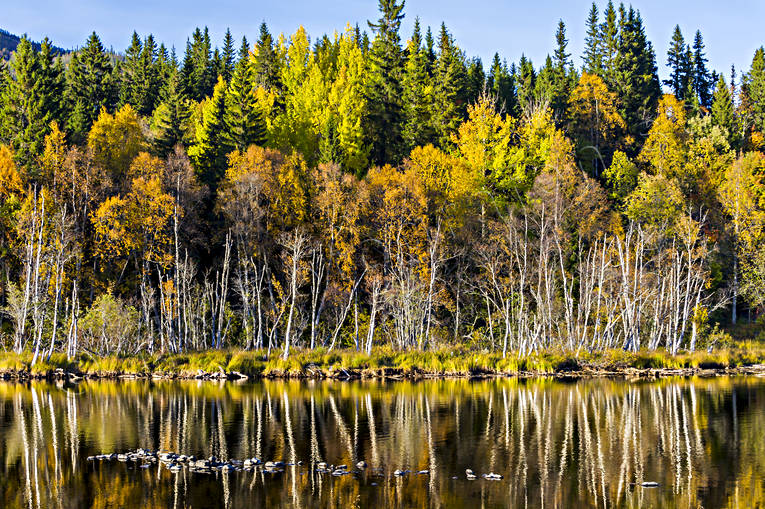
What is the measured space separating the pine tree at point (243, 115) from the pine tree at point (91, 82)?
1709cm

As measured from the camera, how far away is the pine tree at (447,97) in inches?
3073

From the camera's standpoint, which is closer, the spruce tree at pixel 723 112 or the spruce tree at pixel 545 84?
the spruce tree at pixel 545 84

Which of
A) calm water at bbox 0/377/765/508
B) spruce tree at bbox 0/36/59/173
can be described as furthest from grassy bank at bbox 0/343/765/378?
spruce tree at bbox 0/36/59/173

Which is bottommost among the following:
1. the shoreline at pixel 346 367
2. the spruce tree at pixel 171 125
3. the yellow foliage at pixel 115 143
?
the shoreline at pixel 346 367

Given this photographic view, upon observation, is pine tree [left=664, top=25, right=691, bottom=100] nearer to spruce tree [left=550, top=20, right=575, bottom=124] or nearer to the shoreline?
spruce tree [left=550, top=20, right=575, bottom=124]

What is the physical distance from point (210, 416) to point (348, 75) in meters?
53.5

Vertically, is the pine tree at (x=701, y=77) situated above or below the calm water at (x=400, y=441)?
above

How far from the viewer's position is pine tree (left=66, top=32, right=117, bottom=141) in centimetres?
8269

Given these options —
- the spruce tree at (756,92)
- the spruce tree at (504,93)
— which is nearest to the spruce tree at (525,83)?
the spruce tree at (504,93)

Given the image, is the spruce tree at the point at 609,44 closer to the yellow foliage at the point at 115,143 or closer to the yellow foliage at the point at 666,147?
the yellow foliage at the point at 666,147

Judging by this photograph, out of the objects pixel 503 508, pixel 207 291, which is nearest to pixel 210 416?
pixel 503 508

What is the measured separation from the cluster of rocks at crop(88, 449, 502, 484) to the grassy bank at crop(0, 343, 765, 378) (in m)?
23.7

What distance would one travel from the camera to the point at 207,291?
57812 millimetres

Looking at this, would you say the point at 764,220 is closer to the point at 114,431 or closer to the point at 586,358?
the point at 586,358
